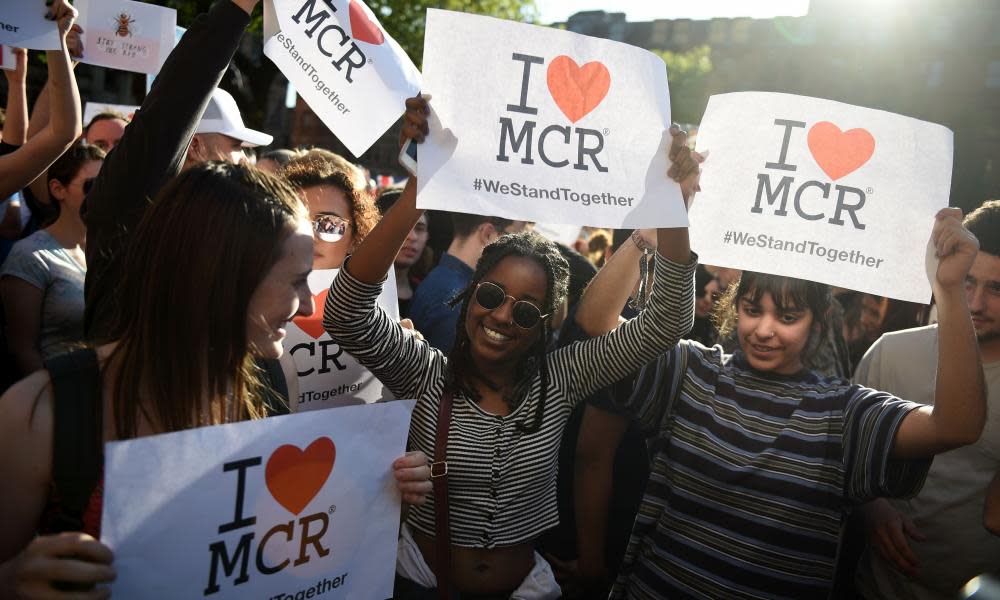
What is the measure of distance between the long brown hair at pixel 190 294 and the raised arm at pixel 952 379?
1.87 m

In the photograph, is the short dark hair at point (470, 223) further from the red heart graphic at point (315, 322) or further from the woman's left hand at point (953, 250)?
the woman's left hand at point (953, 250)

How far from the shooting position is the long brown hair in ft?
5.19

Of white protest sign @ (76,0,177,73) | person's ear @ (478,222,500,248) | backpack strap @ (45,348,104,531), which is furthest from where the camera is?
white protest sign @ (76,0,177,73)

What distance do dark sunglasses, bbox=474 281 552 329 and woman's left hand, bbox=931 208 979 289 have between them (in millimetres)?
1240

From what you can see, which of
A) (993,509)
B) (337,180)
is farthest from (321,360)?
(993,509)

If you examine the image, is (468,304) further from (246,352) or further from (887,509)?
(887,509)

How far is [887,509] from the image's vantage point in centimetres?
263

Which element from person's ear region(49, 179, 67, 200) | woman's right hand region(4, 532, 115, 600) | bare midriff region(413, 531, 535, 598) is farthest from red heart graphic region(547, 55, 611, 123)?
person's ear region(49, 179, 67, 200)

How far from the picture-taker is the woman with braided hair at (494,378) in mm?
2287

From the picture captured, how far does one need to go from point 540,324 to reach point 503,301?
0.55 ft

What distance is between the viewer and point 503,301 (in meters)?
2.52

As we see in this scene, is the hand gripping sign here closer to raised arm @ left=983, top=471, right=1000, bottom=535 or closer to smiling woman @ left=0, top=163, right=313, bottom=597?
smiling woman @ left=0, top=163, right=313, bottom=597

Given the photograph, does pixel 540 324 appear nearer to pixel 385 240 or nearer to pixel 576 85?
pixel 385 240

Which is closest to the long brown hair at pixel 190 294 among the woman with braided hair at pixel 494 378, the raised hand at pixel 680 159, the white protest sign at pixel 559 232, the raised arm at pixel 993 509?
the woman with braided hair at pixel 494 378
